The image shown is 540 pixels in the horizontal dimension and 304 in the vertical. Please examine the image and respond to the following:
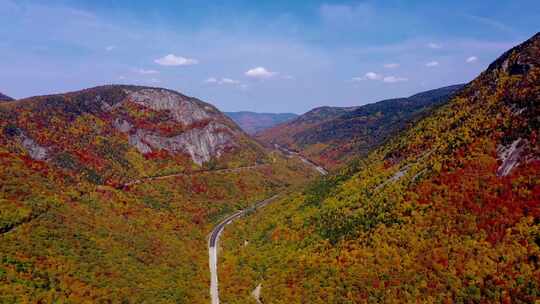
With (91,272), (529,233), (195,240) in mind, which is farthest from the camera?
(195,240)

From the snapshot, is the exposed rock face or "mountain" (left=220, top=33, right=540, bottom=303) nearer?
"mountain" (left=220, top=33, right=540, bottom=303)

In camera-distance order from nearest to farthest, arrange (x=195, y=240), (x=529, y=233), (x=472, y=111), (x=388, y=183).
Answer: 1. (x=529, y=233)
2. (x=388, y=183)
3. (x=472, y=111)
4. (x=195, y=240)

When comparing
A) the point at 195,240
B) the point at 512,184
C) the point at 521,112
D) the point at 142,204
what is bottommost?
the point at 195,240

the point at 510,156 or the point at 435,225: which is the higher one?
the point at 510,156

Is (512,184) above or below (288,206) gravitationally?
above

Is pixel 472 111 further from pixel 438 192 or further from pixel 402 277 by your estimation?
pixel 402 277

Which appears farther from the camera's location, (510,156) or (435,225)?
(510,156)

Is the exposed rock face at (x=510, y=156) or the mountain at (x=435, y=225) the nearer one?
the mountain at (x=435, y=225)

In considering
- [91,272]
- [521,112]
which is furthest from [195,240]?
[521,112]
